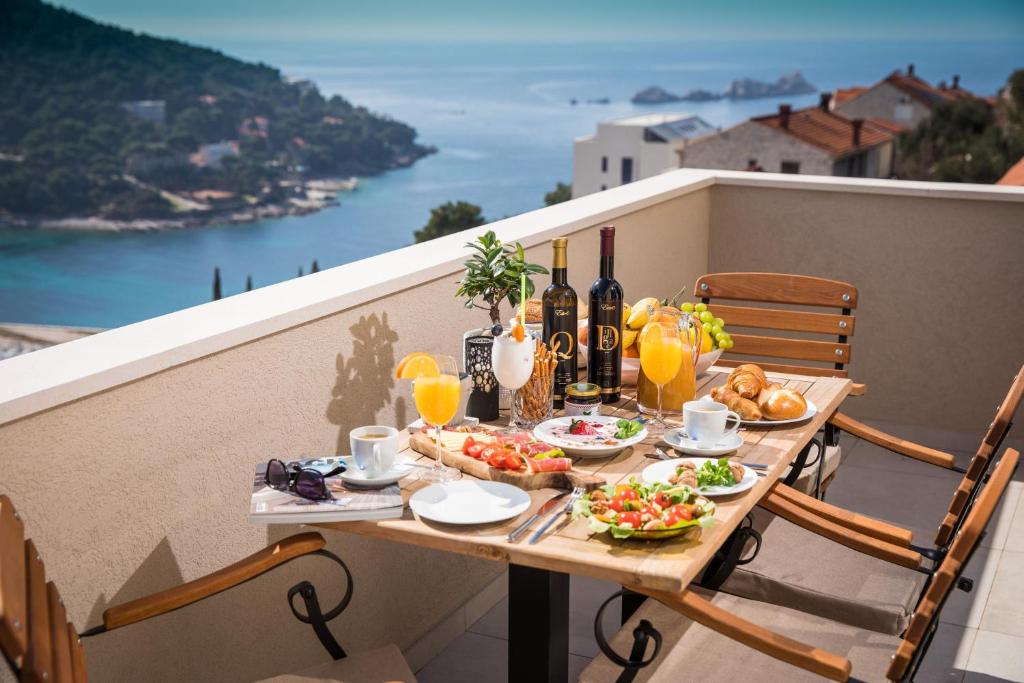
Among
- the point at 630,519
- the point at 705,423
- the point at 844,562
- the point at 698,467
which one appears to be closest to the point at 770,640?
the point at 630,519

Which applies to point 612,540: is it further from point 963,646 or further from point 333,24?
point 333,24

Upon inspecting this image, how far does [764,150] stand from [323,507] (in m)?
37.0

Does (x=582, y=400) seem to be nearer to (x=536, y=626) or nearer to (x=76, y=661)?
(x=536, y=626)

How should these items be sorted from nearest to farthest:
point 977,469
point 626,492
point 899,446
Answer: point 626,492
point 977,469
point 899,446

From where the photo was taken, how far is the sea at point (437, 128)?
3769 centimetres

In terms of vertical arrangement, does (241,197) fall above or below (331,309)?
below

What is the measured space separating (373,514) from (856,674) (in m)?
0.84

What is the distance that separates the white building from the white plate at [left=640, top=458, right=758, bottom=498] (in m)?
43.8

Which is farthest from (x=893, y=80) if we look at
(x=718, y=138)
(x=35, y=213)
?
(x=35, y=213)

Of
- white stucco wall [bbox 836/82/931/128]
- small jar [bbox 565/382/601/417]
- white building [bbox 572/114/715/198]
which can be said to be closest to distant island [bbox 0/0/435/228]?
white building [bbox 572/114/715/198]

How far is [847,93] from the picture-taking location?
166 feet

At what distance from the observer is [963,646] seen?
9.34 ft

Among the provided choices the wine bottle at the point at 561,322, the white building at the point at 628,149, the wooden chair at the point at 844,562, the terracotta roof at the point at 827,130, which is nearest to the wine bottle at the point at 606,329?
the wine bottle at the point at 561,322

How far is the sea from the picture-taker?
3769 cm
